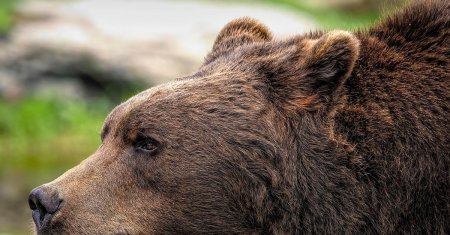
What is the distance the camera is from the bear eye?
5.53 m

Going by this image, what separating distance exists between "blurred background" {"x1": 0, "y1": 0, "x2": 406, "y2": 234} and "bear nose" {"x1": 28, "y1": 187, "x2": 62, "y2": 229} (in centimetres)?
791

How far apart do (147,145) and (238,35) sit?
1.07 metres

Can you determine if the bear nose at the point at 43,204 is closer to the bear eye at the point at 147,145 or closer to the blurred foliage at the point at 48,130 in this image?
the bear eye at the point at 147,145

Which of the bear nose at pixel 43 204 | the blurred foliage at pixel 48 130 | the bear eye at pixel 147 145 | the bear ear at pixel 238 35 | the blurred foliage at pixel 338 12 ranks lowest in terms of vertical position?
the bear nose at pixel 43 204

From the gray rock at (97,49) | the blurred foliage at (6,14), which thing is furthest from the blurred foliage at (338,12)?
the blurred foliage at (6,14)

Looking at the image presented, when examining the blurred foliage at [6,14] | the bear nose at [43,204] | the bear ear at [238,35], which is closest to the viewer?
the bear nose at [43,204]

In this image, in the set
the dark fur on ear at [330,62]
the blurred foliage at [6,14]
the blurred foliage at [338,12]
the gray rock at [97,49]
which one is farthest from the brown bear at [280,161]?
the blurred foliage at [338,12]

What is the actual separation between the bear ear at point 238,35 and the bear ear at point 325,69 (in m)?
0.64

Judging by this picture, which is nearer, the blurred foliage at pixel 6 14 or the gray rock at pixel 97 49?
the gray rock at pixel 97 49

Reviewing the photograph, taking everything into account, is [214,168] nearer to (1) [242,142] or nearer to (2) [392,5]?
(1) [242,142]

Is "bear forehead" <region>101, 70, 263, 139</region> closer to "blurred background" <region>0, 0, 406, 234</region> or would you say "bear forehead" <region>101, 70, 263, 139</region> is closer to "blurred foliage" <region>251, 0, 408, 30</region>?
"blurred background" <region>0, 0, 406, 234</region>

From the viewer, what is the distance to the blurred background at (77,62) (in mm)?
14859

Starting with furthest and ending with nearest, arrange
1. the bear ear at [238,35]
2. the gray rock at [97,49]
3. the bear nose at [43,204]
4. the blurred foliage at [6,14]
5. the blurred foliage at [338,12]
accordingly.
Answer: the blurred foliage at [338,12], the blurred foliage at [6,14], the gray rock at [97,49], the bear ear at [238,35], the bear nose at [43,204]

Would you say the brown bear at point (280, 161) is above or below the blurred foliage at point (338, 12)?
below
